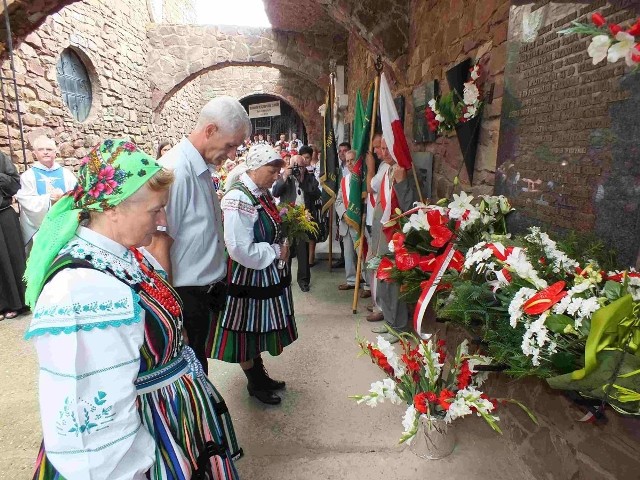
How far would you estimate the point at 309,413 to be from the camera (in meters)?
2.58

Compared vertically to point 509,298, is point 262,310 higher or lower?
lower

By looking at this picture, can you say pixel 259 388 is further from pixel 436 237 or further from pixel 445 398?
pixel 436 237

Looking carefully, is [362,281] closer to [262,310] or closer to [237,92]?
[262,310]

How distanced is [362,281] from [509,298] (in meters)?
3.67

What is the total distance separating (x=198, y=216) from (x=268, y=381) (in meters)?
1.42

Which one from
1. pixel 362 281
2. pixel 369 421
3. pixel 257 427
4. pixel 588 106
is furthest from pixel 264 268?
pixel 362 281

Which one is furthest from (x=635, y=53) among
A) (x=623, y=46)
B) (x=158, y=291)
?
(x=158, y=291)

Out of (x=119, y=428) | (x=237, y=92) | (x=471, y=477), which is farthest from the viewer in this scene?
(x=237, y=92)

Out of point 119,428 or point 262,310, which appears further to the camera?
point 262,310

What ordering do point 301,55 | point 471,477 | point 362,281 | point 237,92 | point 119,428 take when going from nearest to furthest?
point 119,428, point 471,477, point 362,281, point 301,55, point 237,92

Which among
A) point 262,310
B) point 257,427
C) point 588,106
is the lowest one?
point 257,427

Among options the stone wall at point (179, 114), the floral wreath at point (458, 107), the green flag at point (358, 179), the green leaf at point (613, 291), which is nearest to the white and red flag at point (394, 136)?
the floral wreath at point (458, 107)

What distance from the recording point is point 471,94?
2432mm

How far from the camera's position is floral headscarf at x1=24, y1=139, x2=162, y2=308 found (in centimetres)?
106
